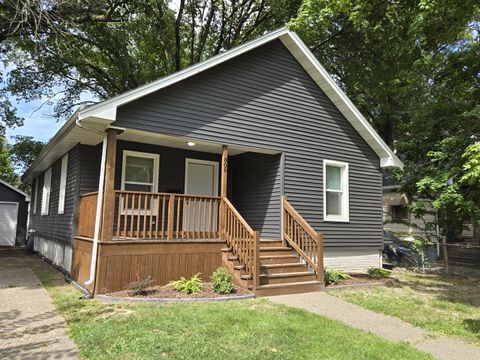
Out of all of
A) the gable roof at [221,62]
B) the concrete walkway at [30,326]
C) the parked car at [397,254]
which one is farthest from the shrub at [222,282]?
the parked car at [397,254]

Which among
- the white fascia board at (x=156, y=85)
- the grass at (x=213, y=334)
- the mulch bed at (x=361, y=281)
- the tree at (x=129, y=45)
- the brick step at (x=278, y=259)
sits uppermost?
the tree at (x=129, y=45)

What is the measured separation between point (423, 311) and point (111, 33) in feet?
58.5

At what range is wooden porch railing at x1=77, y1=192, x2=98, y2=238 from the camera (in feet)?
26.5

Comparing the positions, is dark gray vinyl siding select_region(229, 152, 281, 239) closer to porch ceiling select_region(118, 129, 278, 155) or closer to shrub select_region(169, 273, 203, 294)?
porch ceiling select_region(118, 129, 278, 155)

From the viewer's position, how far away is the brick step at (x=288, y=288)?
770 centimetres

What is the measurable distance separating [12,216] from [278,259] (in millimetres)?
19971

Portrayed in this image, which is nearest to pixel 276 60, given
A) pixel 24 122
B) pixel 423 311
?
pixel 423 311

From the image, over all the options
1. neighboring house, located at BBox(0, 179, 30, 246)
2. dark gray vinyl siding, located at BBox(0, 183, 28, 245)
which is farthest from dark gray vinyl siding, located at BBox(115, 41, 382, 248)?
dark gray vinyl siding, located at BBox(0, 183, 28, 245)

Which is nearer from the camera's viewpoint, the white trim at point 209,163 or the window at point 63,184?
the white trim at point 209,163

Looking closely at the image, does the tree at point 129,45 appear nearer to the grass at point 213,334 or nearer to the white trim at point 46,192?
the white trim at point 46,192

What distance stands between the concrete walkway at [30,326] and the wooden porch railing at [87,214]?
1.45m

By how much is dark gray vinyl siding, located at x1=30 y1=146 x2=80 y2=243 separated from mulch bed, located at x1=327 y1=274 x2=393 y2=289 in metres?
6.79

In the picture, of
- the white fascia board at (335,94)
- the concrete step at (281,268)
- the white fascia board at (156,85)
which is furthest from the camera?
the white fascia board at (335,94)

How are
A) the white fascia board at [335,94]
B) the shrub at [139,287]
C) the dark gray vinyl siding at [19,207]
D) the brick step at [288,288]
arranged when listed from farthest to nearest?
1. the dark gray vinyl siding at [19,207]
2. the white fascia board at [335,94]
3. the brick step at [288,288]
4. the shrub at [139,287]
